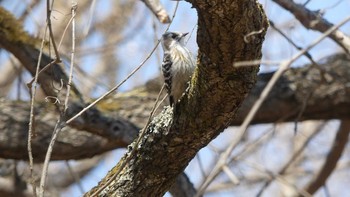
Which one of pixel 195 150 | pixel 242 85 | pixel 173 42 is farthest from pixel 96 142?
pixel 242 85

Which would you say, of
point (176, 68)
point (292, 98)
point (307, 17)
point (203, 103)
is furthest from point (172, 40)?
point (203, 103)

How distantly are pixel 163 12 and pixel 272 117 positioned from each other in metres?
1.42

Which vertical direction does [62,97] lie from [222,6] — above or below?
above

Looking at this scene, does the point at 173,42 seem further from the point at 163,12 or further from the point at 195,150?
the point at 195,150

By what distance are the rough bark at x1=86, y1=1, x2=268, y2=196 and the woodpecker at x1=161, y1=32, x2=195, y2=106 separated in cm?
40

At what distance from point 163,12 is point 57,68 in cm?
84

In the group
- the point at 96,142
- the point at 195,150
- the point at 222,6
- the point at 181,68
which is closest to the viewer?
the point at 222,6

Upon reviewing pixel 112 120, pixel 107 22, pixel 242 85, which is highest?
pixel 107 22

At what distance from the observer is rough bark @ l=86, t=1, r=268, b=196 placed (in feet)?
9.12

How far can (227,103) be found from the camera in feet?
9.93

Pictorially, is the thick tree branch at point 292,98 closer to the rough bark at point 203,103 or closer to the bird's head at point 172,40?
the bird's head at point 172,40

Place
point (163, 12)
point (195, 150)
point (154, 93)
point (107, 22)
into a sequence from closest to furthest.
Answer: point (195, 150) < point (163, 12) < point (154, 93) < point (107, 22)

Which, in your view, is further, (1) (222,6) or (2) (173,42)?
(2) (173,42)

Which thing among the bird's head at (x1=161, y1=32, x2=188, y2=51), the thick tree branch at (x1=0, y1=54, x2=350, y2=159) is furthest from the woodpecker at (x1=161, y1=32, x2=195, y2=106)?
the thick tree branch at (x1=0, y1=54, x2=350, y2=159)
